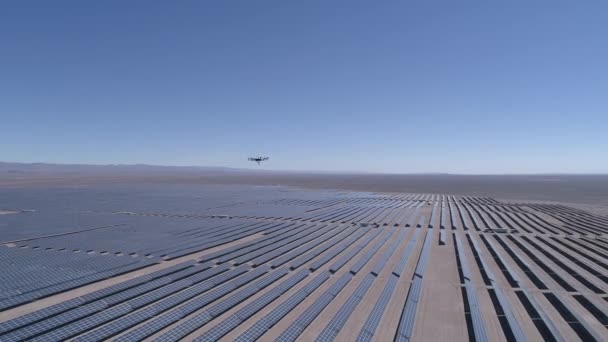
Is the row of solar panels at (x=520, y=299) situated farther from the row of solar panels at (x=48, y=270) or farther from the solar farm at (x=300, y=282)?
the row of solar panels at (x=48, y=270)

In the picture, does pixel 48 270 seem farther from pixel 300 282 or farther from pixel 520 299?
pixel 520 299

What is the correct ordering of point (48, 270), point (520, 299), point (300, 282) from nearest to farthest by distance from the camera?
point (520, 299) → point (300, 282) → point (48, 270)

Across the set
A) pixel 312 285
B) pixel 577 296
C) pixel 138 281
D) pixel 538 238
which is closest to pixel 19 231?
pixel 138 281

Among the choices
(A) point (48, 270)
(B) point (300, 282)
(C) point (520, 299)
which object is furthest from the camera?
(A) point (48, 270)

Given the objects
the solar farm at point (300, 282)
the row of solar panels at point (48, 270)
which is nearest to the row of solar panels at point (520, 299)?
the solar farm at point (300, 282)

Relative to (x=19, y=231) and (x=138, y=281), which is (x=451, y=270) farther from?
(x=19, y=231)

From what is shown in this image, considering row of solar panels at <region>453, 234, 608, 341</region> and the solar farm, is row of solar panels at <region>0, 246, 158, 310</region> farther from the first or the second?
row of solar panels at <region>453, 234, 608, 341</region>

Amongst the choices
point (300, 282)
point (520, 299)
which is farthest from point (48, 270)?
point (520, 299)

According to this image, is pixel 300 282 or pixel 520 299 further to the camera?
pixel 300 282

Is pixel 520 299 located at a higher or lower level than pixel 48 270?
higher
